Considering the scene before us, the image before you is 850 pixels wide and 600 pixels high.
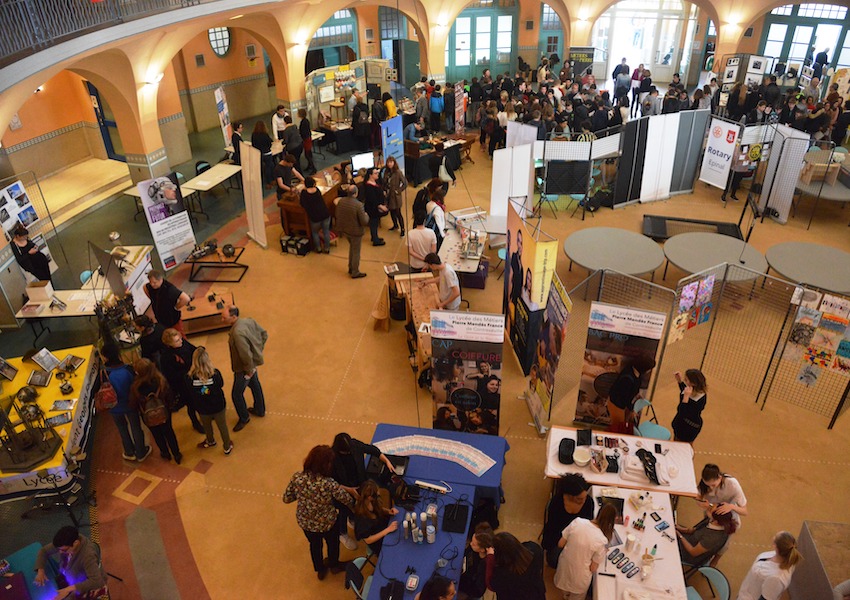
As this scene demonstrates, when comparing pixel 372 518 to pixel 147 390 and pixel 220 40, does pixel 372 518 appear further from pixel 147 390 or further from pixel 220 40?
pixel 220 40

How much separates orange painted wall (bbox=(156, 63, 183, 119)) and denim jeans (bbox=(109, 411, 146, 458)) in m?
10.2

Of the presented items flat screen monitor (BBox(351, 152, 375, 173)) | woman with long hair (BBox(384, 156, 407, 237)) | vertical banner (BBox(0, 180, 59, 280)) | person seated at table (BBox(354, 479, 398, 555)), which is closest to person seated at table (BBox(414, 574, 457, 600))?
person seated at table (BBox(354, 479, 398, 555))

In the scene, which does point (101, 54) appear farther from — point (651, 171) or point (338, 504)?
point (651, 171)

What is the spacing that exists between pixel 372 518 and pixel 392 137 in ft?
30.1

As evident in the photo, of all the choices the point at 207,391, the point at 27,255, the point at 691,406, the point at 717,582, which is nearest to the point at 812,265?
the point at 691,406

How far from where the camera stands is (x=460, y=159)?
15.1 metres

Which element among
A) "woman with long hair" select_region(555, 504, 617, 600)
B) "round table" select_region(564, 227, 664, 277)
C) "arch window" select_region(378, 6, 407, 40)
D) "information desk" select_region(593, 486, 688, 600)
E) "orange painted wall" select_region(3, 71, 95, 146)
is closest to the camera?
"woman with long hair" select_region(555, 504, 617, 600)

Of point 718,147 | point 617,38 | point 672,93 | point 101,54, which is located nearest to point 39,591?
point 101,54

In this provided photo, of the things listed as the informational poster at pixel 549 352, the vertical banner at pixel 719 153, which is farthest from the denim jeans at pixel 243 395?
the vertical banner at pixel 719 153

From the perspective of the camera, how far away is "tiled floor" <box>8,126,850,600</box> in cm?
579

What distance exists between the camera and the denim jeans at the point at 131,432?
6.51 meters

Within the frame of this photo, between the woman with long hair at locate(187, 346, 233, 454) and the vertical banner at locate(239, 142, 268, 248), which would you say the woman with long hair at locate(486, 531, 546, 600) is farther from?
the vertical banner at locate(239, 142, 268, 248)

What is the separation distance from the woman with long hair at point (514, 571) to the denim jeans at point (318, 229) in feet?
24.5

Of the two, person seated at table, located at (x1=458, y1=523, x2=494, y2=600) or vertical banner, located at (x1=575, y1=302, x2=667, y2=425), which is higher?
vertical banner, located at (x1=575, y1=302, x2=667, y2=425)
